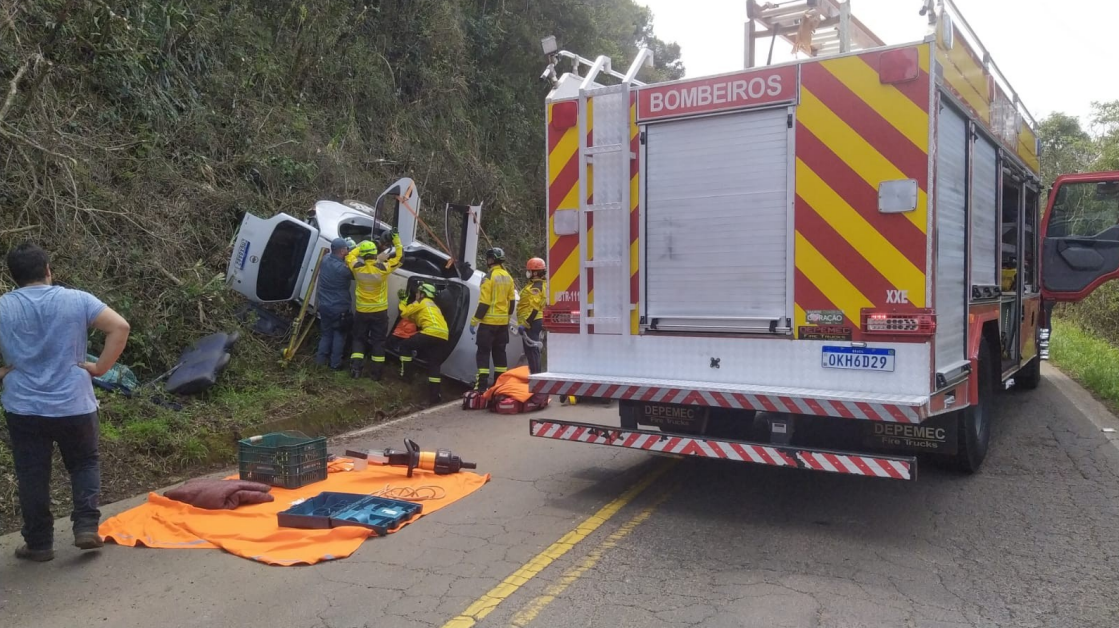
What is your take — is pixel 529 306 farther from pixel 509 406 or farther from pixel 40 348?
pixel 40 348

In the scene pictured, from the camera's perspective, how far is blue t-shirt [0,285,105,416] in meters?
4.70

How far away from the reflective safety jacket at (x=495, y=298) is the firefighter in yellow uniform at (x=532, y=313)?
91 centimetres

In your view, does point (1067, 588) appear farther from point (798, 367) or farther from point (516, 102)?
point (516, 102)

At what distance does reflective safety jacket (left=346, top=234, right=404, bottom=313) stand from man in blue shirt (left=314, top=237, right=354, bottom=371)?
14cm

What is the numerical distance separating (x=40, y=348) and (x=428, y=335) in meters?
5.34

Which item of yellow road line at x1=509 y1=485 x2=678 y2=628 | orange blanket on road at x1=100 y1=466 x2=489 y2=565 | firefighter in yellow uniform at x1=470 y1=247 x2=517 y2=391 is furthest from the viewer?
firefighter in yellow uniform at x1=470 y1=247 x2=517 y2=391

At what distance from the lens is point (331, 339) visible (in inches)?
388

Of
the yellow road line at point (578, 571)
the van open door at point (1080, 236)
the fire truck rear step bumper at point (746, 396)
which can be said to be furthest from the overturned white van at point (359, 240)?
the van open door at point (1080, 236)

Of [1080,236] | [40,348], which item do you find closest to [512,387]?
[40,348]

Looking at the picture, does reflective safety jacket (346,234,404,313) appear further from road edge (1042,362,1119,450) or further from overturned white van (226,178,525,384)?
road edge (1042,362,1119,450)

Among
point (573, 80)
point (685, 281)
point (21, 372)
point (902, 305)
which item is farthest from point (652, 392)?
point (21, 372)

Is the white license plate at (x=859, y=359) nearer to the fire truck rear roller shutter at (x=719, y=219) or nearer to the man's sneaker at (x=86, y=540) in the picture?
the fire truck rear roller shutter at (x=719, y=219)

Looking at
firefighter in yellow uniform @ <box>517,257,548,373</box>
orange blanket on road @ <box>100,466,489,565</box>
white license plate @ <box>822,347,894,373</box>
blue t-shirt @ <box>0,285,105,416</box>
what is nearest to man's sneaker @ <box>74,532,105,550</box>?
orange blanket on road @ <box>100,466,489,565</box>

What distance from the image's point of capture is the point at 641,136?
5.84 meters
